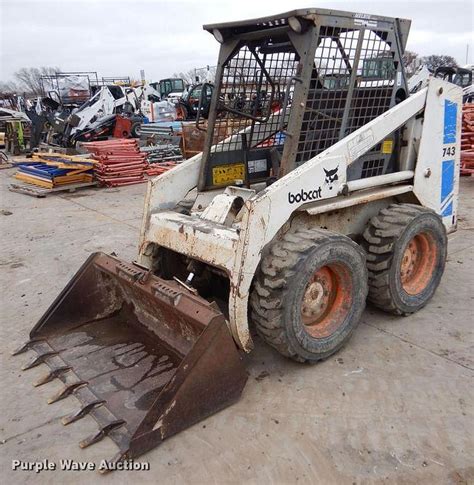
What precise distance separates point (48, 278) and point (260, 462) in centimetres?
343

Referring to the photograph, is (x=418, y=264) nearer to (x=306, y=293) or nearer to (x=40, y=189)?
(x=306, y=293)

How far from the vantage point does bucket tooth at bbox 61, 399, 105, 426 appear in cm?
265

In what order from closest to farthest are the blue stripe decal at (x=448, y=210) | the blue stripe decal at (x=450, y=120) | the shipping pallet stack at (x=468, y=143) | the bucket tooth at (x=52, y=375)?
the bucket tooth at (x=52, y=375), the blue stripe decal at (x=450, y=120), the blue stripe decal at (x=448, y=210), the shipping pallet stack at (x=468, y=143)

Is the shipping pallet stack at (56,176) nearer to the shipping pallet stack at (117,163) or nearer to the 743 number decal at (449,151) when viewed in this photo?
the shipping pallet stack at (117,163)

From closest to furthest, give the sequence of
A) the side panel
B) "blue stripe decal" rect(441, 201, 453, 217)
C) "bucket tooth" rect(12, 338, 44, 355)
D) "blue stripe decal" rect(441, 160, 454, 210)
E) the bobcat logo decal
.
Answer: the bobcat logo decal → "bucket tooth" rect(12, 338, 44, 355) → the side panel → "blue stripe decal" rect(441, 160, 454, 210) → "blue stripe decal" rect(441, 201, 453, 217)

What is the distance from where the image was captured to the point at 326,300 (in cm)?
332

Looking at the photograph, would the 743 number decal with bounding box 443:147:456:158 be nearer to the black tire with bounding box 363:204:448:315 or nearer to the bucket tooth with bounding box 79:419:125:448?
the black tire with bounding box 363:204:448:315

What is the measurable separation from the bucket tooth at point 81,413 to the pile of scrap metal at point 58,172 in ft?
26.4

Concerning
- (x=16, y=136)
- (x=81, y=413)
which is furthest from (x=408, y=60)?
(x=16, y=136)

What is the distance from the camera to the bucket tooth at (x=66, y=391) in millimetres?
2824

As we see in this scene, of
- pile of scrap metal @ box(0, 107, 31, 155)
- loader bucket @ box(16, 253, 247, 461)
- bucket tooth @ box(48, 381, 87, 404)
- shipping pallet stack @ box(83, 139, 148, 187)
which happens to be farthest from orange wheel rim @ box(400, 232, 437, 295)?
pile of scrap metal @ box(0, 107, 31, 155)

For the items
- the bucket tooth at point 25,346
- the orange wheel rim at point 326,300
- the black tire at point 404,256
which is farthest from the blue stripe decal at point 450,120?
the bucket tooth at point 25,346

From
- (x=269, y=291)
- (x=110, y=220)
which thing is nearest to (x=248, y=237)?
(x=269, y=291)

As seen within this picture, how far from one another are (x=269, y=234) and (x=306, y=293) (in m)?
0.56
